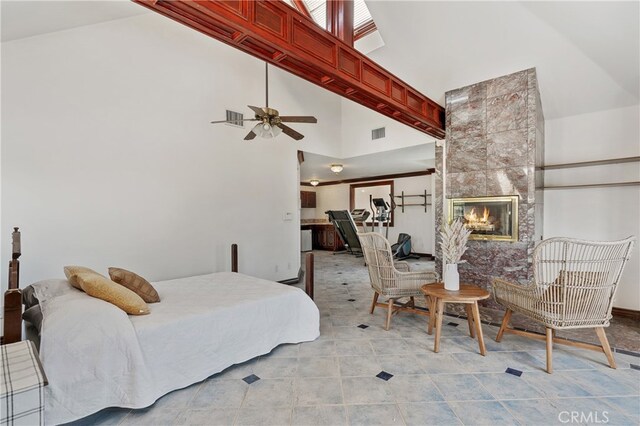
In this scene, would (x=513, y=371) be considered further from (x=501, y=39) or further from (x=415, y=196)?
(x=415, y=196)

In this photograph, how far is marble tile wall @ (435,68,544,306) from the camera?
12.1 feet

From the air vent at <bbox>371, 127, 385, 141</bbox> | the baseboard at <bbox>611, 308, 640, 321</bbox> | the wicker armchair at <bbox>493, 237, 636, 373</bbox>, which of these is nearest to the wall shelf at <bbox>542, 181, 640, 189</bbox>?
the baseboard at <bbox>611, 308, 640, 321</bbox>

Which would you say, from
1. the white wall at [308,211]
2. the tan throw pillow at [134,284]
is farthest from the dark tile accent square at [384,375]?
the white wall at [308,211]

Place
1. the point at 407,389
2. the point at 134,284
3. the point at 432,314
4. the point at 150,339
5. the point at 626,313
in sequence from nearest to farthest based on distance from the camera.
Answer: the point at 150,339
the point at 407,389
the point at 134,284
the point at 432,314
the point at 626,313

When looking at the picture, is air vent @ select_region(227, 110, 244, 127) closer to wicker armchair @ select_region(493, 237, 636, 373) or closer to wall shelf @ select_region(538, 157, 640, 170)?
wicker armchair @ select_region(493, 237, 636, 373)

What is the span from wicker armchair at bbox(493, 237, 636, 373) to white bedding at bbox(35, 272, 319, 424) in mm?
2118

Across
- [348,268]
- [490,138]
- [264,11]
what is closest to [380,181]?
[348,268]

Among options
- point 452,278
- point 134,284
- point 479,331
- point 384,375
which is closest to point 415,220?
point 452,278

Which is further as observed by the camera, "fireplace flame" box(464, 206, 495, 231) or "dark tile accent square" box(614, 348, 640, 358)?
"fireplace flame" box(464, 206, 495, 231)

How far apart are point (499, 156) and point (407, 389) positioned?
10.7 ft

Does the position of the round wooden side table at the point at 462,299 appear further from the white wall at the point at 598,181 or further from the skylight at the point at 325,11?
the skylight at the point at 325,11

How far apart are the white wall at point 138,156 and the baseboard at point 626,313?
487 centimetres

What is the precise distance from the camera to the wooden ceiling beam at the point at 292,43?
1.88m

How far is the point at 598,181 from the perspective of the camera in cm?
391
